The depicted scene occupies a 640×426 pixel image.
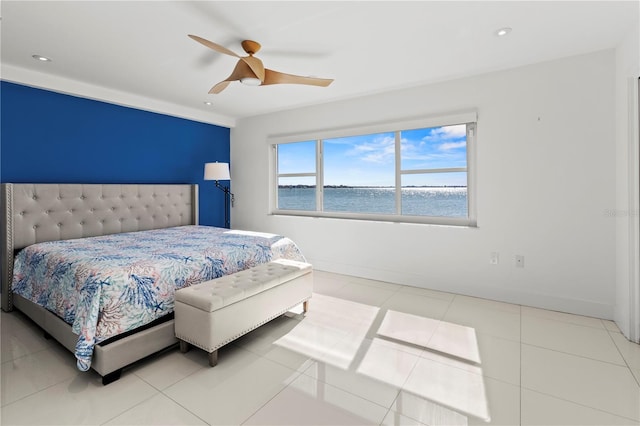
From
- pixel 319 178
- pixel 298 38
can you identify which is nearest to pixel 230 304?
pixel 298 38

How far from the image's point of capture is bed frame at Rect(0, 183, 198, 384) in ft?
6.86

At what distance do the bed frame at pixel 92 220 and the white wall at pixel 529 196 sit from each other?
8.79 ft

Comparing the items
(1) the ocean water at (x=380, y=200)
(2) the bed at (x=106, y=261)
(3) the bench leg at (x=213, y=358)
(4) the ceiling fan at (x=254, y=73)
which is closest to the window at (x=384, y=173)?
(1) the ocean water at (x=380, y=200)

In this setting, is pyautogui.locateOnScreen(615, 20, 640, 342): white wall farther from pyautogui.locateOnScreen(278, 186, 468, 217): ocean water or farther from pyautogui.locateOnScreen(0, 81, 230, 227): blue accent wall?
pyautogui.locateOnScreen(0, 81, 230, 227): blue accent wall

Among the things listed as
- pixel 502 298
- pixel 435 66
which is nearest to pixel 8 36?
pixel 435 66

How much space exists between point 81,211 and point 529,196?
475cm

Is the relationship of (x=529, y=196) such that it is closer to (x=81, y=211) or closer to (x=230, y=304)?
(x=230, y=304)

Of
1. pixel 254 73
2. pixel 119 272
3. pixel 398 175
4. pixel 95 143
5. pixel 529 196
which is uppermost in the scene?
pixel 254 73

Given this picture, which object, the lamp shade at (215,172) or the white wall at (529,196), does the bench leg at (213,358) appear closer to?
the white wall at (529,196)

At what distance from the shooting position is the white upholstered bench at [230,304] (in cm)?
211

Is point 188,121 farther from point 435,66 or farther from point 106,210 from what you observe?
point 435,66

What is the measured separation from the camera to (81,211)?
360cm

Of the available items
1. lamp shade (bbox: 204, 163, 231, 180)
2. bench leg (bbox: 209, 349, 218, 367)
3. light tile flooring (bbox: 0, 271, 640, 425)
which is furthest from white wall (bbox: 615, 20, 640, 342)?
lamp shade (bbox: 204, 163, 231, 180)

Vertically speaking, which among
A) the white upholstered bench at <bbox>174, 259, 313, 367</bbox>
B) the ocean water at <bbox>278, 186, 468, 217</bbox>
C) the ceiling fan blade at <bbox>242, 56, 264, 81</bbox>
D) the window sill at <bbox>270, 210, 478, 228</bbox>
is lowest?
the white upholstered bench at <bbox>174, 259, 313, 367</bbox>
